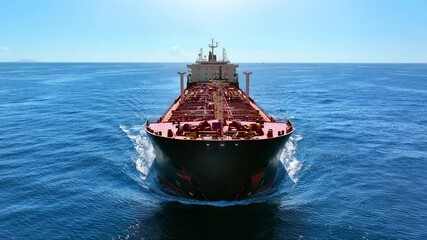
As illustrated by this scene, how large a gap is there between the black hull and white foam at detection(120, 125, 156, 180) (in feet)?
25.1

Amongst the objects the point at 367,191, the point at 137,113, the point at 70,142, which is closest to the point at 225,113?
the point at 367,191

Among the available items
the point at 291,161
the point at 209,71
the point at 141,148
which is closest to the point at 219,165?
the point at 291,161

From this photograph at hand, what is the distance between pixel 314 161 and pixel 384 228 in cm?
1459

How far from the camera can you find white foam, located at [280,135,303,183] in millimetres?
34166

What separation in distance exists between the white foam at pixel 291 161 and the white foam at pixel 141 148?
13.5m

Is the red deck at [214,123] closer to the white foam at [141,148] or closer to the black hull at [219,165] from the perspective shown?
the black hull at [219,165]

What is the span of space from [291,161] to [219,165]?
1488cm

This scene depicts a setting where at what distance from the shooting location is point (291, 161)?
38.3 m

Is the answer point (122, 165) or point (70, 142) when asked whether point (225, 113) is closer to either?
point (122, 165)

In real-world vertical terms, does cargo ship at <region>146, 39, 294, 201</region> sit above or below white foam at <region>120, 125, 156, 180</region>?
above

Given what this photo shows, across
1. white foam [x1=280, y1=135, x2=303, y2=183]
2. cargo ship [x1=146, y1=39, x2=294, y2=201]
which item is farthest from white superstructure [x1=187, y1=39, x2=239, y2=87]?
cargo ship [x1=146, y1=39, x2=294, y2=201]

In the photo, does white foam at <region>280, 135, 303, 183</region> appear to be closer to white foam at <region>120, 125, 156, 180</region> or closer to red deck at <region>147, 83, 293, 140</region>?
red deck at <region>147, 83, 293, 140</region>

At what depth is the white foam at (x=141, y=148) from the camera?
36.7 metres

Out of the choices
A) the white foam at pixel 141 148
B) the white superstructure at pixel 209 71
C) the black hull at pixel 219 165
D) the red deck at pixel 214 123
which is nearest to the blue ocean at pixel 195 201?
→ the white foam at pixel 141 148
